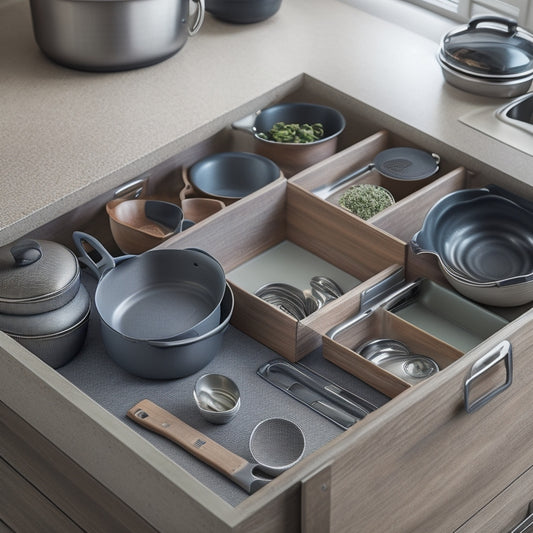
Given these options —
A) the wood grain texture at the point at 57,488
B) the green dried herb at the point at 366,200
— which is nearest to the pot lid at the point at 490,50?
the green dried herb at the point at 366,200

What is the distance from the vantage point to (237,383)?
166 cm

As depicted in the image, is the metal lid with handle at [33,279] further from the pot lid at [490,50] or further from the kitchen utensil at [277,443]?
the pot lid at [490,50]

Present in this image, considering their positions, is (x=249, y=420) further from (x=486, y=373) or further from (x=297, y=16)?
(x=297, y=16)

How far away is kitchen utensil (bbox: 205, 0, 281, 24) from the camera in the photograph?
2396 mm

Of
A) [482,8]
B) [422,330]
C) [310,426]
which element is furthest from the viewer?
[482,8]

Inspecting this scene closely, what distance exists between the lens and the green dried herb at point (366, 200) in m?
1.92

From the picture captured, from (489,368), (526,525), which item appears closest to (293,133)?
(489,368)

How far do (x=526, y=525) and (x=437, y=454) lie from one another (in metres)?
0.43

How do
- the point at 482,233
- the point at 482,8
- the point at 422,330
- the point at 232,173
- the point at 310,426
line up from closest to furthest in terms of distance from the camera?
the point at 310,426
the point at 422,330
the point at 482,233
the point at 232,173
the point at 482,8

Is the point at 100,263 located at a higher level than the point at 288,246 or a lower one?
higher

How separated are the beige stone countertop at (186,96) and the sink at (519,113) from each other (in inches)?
2.2

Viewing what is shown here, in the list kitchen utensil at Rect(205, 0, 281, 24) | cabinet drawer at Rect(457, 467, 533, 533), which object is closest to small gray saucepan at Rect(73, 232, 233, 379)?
cabinet drawer at Rect(457, 467, 533, 533)

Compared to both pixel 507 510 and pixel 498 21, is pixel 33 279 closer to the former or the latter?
pixel 507 510

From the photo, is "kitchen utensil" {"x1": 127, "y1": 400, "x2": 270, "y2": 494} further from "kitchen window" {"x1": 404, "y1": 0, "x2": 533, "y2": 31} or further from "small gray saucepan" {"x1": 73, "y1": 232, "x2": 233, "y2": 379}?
"kitchen window" {"x1": 404, "y1": 0, "x2": 533, "y2": 31}
